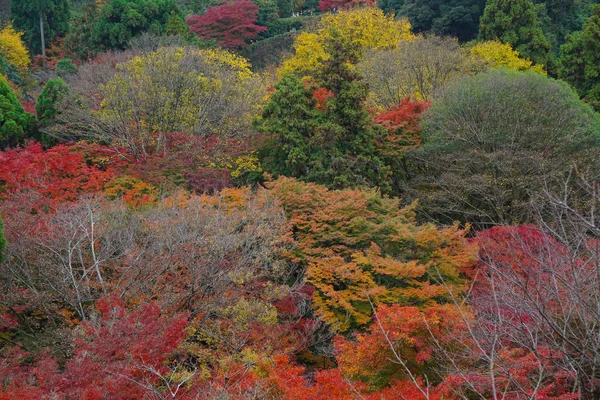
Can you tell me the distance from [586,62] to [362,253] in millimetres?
19053

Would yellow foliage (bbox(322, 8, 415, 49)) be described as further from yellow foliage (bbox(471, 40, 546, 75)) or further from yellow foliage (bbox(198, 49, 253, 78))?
yellow foliage (bbox(198, 49, 253, 78))

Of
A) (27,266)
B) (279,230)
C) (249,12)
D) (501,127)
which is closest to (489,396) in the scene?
(279,230)

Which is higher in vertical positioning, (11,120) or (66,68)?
(11,120)

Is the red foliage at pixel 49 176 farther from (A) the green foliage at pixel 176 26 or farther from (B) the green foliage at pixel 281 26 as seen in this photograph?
(B) the green foliage at pixel 281 26

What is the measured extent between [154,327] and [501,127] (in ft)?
40.5

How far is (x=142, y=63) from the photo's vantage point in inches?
762

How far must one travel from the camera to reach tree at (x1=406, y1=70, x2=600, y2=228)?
15820mm

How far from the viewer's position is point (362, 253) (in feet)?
41.0

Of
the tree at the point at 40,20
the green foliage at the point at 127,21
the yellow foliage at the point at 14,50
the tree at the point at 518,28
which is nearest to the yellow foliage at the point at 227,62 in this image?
the green foliage at the point at 127,21

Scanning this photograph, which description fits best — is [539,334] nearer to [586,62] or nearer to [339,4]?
[586,62]

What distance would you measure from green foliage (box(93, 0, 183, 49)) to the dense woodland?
120 inches

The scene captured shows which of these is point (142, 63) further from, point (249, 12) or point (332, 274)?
point (249, 12)

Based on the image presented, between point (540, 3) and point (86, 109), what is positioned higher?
point (540, 3)

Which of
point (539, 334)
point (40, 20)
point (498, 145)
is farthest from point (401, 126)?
point (40, 20)
